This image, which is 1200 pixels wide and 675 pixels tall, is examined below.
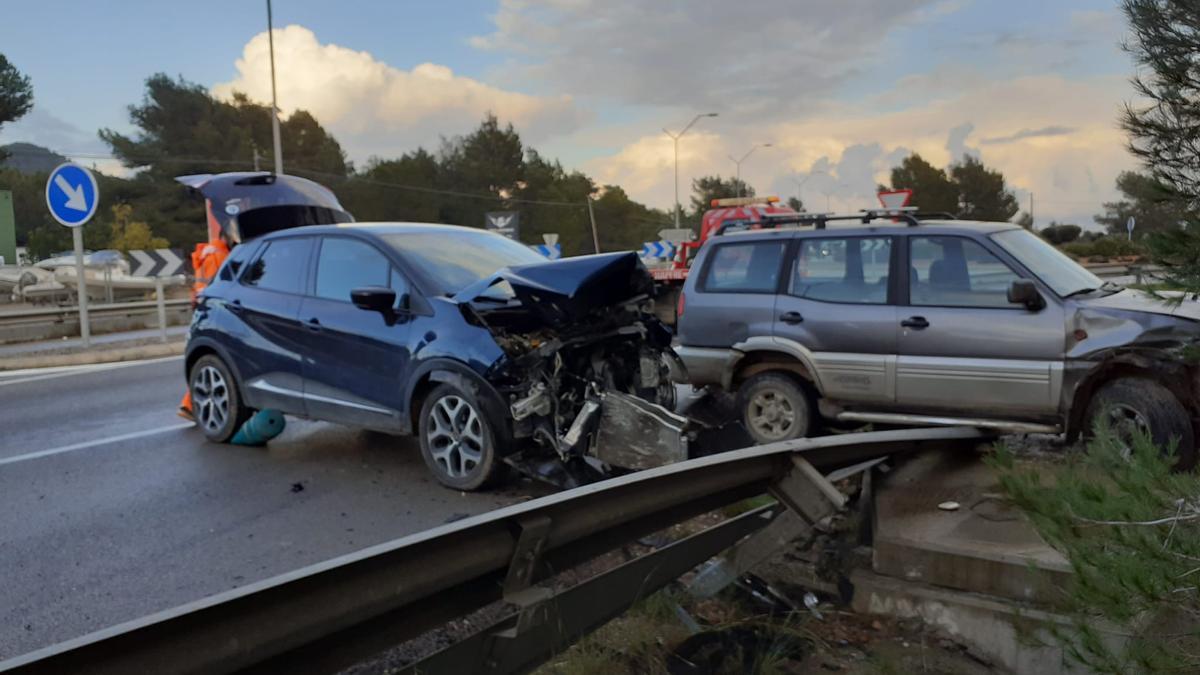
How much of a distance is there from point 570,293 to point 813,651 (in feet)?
9.27

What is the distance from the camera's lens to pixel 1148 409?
224 inches

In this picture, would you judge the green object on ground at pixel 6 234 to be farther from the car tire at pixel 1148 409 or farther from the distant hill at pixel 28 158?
the car tire at pixel 1148 409

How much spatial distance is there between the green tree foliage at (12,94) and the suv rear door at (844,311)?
3488 centimetres

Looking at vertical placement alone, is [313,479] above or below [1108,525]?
below

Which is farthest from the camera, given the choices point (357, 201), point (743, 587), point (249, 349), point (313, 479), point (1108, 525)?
point (357, 201)

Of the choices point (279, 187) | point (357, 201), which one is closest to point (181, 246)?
point (357, 201)

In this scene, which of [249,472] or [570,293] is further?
[249,472]

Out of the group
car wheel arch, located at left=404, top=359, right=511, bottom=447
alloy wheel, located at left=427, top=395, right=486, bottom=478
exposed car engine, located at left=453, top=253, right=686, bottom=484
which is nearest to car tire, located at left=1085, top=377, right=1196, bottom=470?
exposed car engine, located at left=453, top=253, right=686, bottom=484

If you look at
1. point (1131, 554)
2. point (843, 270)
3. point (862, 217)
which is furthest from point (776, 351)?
point (1131, 554)

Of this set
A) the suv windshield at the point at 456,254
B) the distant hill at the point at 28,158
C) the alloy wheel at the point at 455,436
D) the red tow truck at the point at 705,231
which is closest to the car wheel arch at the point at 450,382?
the alloy wheel at the point at 455,436

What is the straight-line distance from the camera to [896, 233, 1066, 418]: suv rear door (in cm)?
615

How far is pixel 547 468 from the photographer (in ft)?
19.1

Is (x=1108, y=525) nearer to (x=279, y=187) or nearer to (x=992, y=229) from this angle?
(x=992, y=229)

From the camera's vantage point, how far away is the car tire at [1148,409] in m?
5.63
